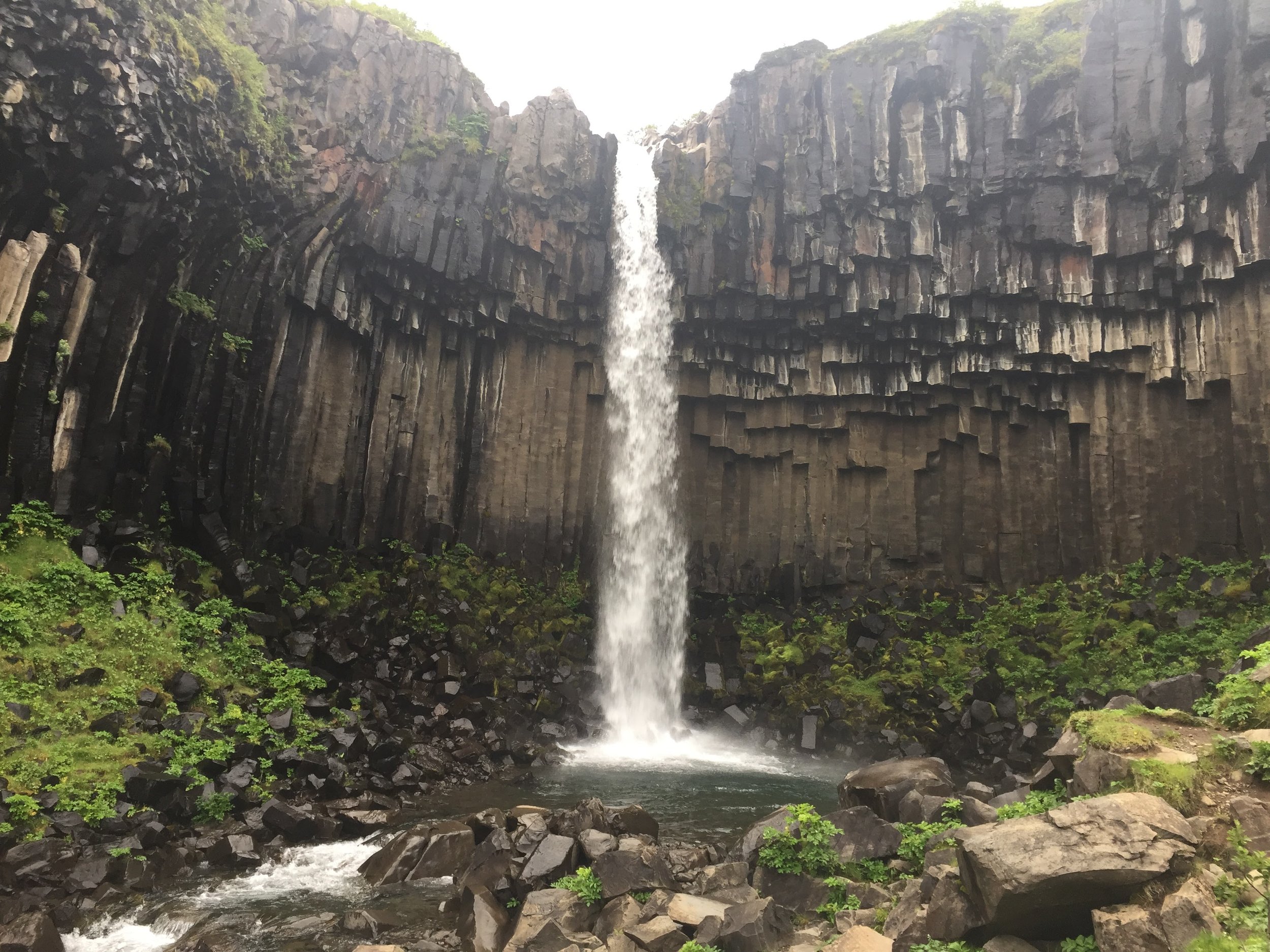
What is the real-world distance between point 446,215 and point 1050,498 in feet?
59.7

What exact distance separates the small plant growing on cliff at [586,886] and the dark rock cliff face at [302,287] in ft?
38.4

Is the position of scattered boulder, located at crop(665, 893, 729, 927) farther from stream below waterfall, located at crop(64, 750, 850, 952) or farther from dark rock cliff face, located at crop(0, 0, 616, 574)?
dark rock cliff face, located at crop(0, 0, 616, 574)

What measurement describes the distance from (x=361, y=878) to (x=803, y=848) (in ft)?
16.9

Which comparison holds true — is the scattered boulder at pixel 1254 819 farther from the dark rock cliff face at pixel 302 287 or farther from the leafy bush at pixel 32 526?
the dark rock cliff face at pixel 302 287

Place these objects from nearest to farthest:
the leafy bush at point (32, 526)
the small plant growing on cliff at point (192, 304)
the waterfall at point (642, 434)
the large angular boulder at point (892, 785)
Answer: the large angular boulder at point (892, 785), the leafy bush at point (32, 526), the small plant growing on cliff at point (192, 304), the waterfall at point (642, 434)

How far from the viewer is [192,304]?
16.0 m

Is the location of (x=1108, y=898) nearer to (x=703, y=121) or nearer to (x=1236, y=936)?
(x=1236, y=936)

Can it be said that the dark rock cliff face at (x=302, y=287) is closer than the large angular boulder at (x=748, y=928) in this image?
No

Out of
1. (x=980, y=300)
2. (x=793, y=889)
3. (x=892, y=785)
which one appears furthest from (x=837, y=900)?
(x=980, y=300)

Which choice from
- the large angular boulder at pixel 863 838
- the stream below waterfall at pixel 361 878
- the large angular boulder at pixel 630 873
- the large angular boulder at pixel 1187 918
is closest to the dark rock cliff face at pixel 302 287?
the stream below waterfall at pixel 361 878

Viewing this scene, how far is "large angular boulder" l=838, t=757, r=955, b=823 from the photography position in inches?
330

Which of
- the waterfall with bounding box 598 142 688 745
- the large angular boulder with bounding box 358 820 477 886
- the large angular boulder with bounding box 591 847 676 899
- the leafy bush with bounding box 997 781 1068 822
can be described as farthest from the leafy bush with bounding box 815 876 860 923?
the waterfall with bounding box 598 142 688 745

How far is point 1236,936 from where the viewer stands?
157 inches

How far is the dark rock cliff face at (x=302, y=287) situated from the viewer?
13.3m
